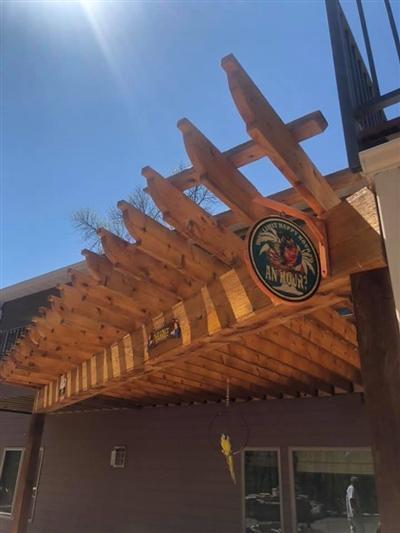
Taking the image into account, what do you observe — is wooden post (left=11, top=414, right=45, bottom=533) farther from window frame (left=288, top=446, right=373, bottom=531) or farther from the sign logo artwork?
the sign logo artwork

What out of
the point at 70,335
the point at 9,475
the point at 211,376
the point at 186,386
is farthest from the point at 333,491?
the point at 9,475

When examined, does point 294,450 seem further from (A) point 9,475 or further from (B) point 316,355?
(A) point 9,475

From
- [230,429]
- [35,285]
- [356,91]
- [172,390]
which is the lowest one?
[230,429]

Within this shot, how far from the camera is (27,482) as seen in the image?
4984 millimetres

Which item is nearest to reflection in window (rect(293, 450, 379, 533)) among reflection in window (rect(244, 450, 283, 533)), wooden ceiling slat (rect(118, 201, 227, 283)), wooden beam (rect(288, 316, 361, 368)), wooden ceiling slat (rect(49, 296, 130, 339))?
reflection in window (rect(244, 450, 283, 533))

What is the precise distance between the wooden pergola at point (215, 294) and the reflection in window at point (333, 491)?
0.76 meters

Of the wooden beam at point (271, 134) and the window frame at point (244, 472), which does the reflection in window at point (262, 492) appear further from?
the wooden beam at point (271, 134)

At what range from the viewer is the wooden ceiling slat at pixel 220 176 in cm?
160

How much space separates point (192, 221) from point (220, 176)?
388 mm

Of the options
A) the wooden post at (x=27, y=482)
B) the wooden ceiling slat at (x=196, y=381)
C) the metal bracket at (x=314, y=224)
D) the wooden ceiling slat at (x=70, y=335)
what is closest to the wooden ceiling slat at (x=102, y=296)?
the wooden ceiling slat at (x=70, y=335)

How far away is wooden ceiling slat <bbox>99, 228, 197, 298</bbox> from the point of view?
2328 millimetres

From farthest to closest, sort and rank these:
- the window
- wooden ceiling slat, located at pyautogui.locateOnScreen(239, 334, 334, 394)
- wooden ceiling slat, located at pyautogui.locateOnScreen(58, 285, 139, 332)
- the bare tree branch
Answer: the bare tree branch → the window → wooden ceiling slat, located at pyautogui.locateOnScreen(239, 334, 334, 394) → wooden ceiling slat, located at pyautogui.locateOnScreen(58, 285, 139, 332)

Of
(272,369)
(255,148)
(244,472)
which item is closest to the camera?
(255,148)

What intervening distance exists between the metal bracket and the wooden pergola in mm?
11
